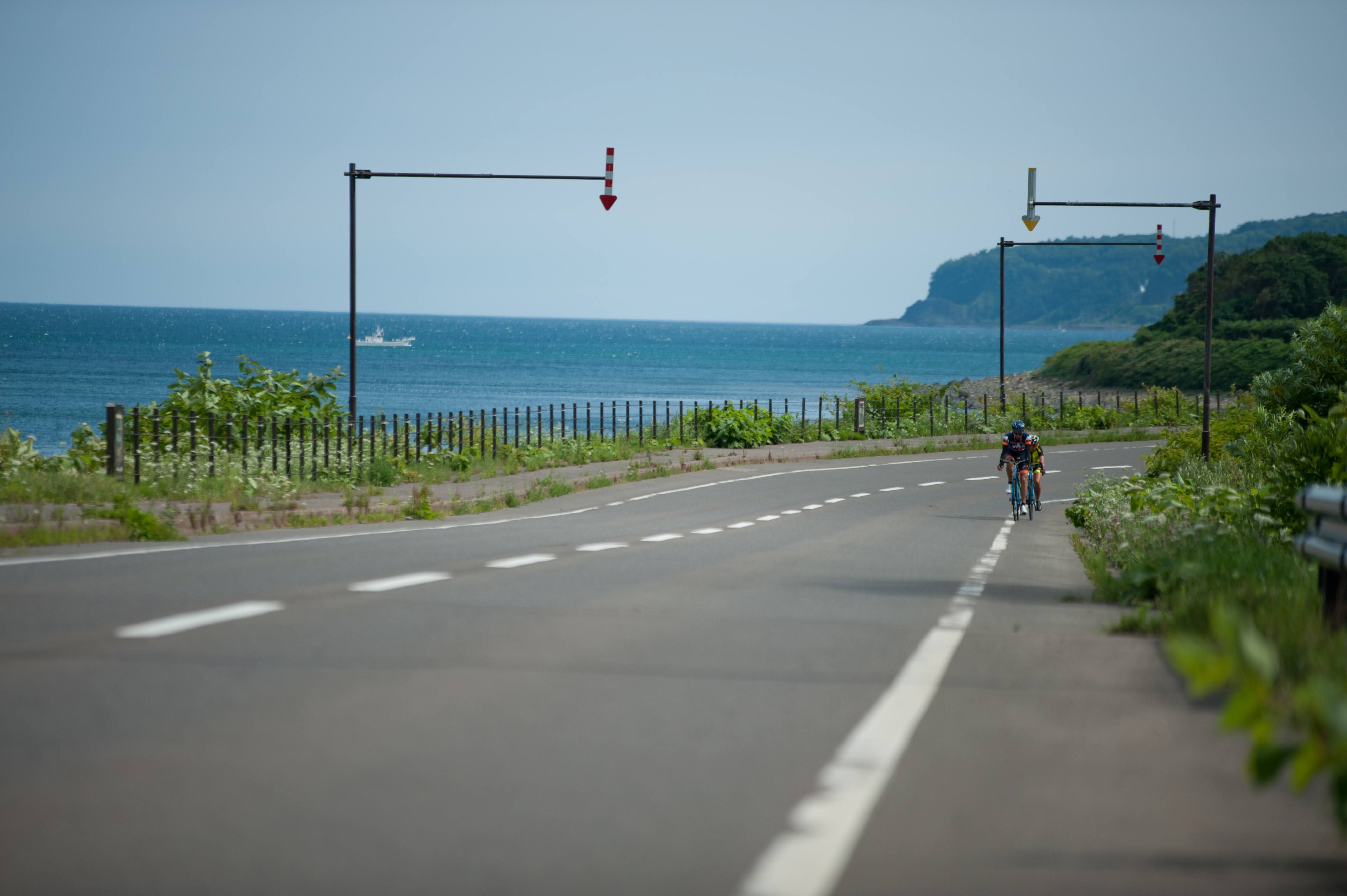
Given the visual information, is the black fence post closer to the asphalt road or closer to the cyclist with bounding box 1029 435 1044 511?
the asphalt road

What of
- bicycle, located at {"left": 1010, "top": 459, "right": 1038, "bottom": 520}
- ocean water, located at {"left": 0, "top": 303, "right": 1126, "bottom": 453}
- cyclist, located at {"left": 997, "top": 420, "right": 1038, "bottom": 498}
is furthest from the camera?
ocean water, located at {"left": 0, "top": 303, "right": 1126, "bottom": 453}

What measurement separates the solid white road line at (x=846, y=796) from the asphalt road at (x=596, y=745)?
0.06ft

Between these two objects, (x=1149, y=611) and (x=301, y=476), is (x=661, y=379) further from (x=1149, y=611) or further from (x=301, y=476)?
(x=1149, y=611)

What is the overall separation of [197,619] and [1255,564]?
23.3ft

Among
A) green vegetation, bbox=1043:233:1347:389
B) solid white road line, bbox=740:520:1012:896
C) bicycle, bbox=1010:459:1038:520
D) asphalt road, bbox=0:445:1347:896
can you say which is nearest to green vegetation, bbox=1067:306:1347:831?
asphalt road, bbox=0:445:1347:896

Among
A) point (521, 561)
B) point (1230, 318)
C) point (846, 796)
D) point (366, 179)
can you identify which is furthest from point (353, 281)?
point (1230, 318)

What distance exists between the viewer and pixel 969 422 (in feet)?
156

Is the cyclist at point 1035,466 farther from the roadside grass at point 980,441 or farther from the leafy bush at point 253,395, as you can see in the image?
the roadside grass at point 980,441

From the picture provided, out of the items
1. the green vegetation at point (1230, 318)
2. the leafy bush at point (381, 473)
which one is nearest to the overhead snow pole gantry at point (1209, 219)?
the leafy bush at point (381, 473)

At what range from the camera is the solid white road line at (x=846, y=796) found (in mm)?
4031

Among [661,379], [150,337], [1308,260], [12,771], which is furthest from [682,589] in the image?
[150,337]

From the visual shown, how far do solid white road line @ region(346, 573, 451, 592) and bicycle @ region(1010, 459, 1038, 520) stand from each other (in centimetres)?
1350

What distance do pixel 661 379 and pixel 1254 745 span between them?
125977 mm

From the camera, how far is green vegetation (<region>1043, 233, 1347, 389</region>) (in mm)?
90688
